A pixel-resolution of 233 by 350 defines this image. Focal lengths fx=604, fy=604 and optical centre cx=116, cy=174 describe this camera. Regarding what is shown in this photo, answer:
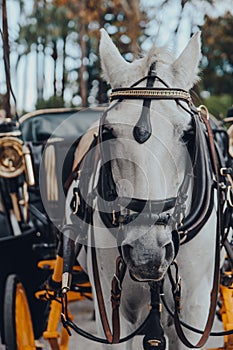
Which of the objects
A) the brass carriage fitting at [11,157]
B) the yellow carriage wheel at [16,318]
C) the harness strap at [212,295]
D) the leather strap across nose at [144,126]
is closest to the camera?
the leather strap across nose at [144,126]

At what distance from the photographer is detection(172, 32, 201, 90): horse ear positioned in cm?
279

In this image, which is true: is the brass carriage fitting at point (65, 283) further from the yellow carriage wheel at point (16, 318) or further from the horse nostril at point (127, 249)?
the yellow carriage wheel at point (16, 318)

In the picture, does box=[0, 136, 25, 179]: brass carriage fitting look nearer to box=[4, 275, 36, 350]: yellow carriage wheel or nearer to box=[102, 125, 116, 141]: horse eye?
box=[4, 275, 36, 350]: yellow carriage wheel

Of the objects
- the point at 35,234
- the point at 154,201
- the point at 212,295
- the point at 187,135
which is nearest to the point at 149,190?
the point at 154,201

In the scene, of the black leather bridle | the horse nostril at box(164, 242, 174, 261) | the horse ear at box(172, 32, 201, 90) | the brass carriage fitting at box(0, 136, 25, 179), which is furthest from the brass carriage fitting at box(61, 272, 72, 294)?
the brass carriage fitting at box(0, 136, 25, 179)

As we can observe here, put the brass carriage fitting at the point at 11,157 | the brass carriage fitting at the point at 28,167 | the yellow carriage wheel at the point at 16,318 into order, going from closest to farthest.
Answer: the yellow carriage wheel at the point at 16,318 → the brass carriage fitting at the point at 28,167 → the brass carriage fitting at the point at 11,157

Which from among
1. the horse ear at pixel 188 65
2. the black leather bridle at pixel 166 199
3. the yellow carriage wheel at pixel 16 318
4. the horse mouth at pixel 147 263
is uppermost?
the horse ear at pixel 188 65

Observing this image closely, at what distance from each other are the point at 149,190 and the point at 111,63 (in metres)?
0.78

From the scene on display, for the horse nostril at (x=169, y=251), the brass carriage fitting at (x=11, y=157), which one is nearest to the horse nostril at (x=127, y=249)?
the horse nostril at (x=169, y=251)

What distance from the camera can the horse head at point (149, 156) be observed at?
2.33m

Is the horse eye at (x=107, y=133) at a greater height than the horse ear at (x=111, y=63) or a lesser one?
lesser

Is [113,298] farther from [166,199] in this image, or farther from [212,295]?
[166,199]

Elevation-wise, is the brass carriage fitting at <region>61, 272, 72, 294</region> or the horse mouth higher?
the horse mouth

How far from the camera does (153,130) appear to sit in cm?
246
